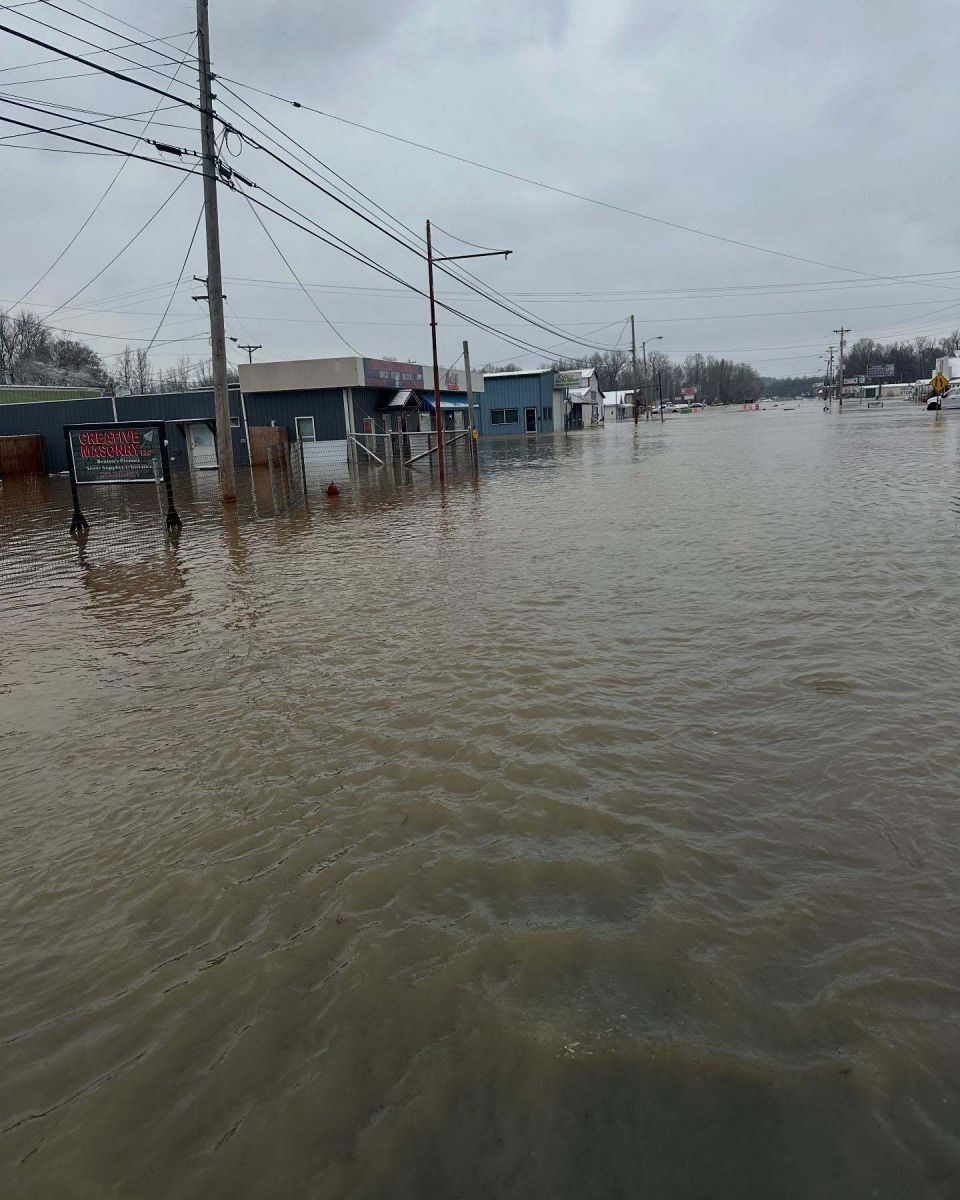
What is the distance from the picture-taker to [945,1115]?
87.4 inches

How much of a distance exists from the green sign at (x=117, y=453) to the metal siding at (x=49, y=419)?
28639 millimetres

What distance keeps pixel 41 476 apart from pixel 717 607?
133 ft

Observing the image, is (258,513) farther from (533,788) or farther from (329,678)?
(533,788)

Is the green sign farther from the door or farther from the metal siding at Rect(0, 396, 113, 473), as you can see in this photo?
the metal siding at Rect(0, 396, 113, 473)

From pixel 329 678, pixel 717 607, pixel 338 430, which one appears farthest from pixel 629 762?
pixel 338 430

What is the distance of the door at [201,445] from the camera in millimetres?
39031

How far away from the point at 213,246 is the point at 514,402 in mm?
53816

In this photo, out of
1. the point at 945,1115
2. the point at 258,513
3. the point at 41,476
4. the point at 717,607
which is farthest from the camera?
the point at 41,476

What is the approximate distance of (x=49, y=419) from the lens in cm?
4166

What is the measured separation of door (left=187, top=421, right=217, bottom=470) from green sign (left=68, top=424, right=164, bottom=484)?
24182mm

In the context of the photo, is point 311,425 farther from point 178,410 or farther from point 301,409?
point 178,410

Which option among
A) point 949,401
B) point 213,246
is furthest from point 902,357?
point 213,246

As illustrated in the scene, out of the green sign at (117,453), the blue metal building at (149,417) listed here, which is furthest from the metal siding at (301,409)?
the green sign at (117,453)

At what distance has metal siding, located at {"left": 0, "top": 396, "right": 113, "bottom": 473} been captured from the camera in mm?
40969
